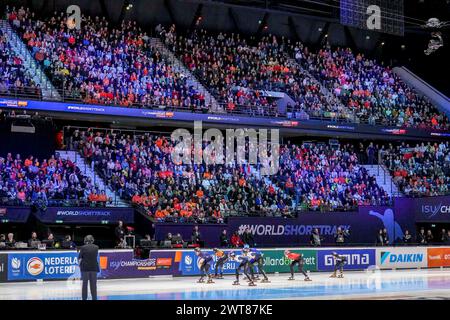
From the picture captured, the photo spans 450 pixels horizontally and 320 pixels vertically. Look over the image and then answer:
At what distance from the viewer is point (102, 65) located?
137ft

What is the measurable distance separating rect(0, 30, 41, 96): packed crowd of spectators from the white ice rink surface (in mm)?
14085

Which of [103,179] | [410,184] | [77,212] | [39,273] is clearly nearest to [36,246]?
[39,273]

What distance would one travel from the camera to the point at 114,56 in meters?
43.2

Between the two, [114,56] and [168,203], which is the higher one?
[114,56]

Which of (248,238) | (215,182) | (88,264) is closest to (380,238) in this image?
(248,238)

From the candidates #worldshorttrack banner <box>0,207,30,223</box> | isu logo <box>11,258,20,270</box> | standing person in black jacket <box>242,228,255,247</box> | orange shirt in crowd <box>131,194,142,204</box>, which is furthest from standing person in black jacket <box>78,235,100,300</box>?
standing person in black jacket <box>242,228,255,247</box>

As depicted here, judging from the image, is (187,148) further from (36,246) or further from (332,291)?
(332,291)

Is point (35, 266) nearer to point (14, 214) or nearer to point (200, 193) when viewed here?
point (14, 214)

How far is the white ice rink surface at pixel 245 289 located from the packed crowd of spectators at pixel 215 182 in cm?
863

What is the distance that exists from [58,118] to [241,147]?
11872 millimetres

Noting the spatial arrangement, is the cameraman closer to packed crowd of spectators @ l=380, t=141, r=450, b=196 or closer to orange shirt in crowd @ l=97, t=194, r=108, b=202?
packed crowd of spectators @ l=380, t=141, r=450, b=196

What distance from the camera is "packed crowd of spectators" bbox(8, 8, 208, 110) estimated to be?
130 feet

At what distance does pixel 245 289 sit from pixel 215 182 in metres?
A: 17.3
